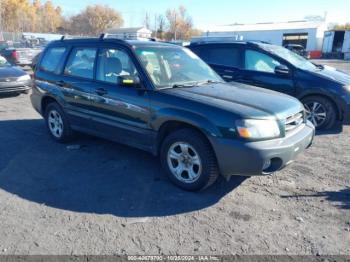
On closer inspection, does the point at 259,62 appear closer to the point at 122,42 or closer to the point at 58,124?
the point at 122,42

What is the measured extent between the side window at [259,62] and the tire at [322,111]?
0.99m

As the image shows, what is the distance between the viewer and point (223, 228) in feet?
10.6

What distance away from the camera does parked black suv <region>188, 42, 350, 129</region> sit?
6254 mm

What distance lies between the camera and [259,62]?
696 cm

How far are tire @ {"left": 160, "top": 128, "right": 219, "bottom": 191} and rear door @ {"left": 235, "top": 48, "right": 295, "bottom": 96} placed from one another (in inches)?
142

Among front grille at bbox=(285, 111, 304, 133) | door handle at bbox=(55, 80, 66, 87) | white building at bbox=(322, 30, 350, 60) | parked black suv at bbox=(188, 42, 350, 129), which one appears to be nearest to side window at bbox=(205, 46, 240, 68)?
parked black suv at bbox=(188, 42, 350, 129)

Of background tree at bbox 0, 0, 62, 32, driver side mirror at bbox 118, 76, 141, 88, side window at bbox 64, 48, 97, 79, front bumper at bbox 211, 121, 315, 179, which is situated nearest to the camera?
front bumper at bbox 211, 121, 315, 179

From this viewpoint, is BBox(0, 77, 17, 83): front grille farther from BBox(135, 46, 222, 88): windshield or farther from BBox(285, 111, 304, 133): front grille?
BBox(285, 111, 304, 133): front grille

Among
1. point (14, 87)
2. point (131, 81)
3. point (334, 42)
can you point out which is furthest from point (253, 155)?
point (334, 42)

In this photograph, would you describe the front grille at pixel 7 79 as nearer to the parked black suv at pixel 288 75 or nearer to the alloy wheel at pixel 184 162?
the parked black suv at pixel 288 75

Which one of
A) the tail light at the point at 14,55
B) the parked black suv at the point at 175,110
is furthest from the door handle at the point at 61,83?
the tail light at the point at 14,55

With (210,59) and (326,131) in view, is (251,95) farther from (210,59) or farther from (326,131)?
(210,59)

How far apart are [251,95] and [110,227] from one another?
239 centimetres

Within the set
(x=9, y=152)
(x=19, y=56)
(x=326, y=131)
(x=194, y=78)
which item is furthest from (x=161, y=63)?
(x=19, y=56)
